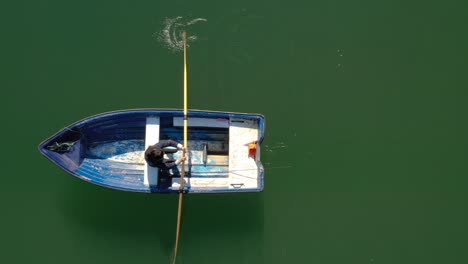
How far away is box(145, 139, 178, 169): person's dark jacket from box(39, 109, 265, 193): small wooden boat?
0.35 m

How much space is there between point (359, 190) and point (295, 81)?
2875mm

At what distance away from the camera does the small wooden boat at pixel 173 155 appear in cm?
860

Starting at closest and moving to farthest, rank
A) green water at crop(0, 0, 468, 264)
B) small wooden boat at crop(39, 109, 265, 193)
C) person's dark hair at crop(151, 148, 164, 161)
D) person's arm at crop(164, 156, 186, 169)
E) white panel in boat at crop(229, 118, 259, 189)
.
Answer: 1. person's dark hair at crop(151, 148, 164, 161)
2. person's arm at crop(164, 156, 186, 169)
3. small wooden boat at crop(39, 109, 265, 193)
4. white panel in boat at crop(229, 118, 259, 189)
5. green water at crop(0, 0, 468, 264)

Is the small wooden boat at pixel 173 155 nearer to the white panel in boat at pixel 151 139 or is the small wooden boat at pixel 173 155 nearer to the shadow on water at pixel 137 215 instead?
the white panel in boat at pixel 151 139

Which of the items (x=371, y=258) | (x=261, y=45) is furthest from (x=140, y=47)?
(x=371, y=258)

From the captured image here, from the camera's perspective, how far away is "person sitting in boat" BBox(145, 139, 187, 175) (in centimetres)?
801

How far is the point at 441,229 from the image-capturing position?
10.1 meters

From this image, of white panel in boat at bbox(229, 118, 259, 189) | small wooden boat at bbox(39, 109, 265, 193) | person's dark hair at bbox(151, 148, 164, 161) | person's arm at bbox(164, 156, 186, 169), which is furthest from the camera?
white panel in boat at bbox(229, 118, 259, 189)

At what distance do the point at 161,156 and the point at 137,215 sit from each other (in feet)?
6.99

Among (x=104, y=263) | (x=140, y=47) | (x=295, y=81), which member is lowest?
(x=104, y=263)

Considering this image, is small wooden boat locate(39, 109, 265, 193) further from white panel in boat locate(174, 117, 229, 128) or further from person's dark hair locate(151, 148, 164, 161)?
person's dark hair locate(151, 148, 164, 161)

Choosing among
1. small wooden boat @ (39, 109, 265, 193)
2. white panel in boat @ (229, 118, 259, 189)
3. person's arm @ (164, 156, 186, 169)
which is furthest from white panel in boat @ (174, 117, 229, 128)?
person's arm @ (164, 156, 186, 169)

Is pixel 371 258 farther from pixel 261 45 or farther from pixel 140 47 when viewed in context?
pixel 140 47

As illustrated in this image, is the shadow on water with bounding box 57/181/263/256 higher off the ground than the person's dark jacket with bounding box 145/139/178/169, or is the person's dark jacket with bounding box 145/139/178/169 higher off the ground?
the person's dark jacket with bounding box 145/139/178/169
